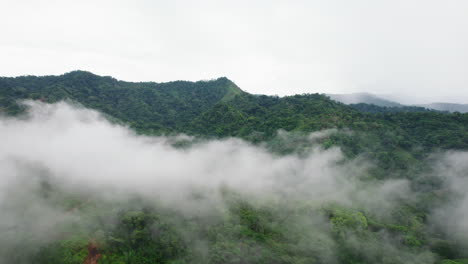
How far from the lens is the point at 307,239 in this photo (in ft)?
104

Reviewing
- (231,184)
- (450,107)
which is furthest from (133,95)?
(450,107)

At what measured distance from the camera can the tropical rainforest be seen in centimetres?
3038

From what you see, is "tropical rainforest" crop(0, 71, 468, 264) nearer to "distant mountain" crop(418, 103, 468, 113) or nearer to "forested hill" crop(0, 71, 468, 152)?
"forested hill" crop(0, 71, 468, 152)

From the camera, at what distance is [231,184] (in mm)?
50969

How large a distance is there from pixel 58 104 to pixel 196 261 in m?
75.7

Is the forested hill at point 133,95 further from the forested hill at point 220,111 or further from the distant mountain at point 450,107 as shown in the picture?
the distant mountain at point 450,107

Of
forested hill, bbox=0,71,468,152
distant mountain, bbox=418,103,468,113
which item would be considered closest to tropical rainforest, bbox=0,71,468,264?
forested hill, bbox=0,71,468,152

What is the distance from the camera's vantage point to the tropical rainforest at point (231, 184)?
30.4m

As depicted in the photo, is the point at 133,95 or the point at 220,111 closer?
the point at 220,111

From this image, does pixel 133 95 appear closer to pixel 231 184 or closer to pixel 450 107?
pixel 231 184

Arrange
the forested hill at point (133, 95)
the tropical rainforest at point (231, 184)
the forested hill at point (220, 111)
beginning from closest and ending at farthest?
the tropical rainforest at point (231, 184) < the forested hill at point (220, 111) < the forested hill at point (133, 95)

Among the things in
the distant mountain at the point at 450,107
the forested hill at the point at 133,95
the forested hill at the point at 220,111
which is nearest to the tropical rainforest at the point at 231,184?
the forested hill at the point at 220,111

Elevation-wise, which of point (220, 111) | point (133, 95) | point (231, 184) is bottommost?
point (231, 184)

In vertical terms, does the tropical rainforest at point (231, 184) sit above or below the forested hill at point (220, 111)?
below
